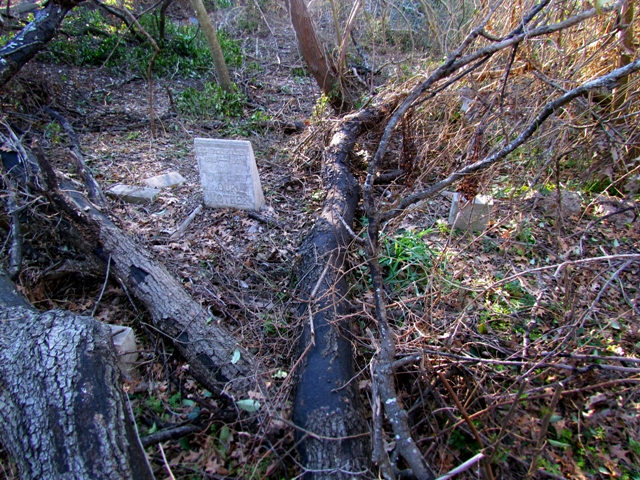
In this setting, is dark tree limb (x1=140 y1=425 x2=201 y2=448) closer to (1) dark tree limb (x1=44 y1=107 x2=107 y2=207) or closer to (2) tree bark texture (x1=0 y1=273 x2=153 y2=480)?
(2) tree bark texture (x1=0 y1=273 x2=153 y2=480)

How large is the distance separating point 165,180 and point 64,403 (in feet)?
10.9

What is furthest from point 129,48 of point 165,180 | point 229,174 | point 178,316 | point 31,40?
point 178,316

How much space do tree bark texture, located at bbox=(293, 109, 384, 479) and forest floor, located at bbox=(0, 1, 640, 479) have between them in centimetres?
16

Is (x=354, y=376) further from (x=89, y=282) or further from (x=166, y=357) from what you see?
(x=89, y=282)

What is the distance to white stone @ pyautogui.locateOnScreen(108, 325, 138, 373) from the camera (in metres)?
2.35

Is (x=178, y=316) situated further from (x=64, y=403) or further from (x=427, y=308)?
(x=427, y=308)

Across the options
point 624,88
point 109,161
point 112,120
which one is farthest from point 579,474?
point 112,120

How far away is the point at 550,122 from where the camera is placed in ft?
Answer: 11.8

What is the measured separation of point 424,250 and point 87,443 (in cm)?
261

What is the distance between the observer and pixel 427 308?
2.60 metres

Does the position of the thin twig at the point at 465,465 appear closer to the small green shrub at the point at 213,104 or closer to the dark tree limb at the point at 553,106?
the dark tree limb at the point at 553,106

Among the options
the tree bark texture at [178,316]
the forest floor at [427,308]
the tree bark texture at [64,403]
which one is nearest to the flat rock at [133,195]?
the forest floor at [427,308]

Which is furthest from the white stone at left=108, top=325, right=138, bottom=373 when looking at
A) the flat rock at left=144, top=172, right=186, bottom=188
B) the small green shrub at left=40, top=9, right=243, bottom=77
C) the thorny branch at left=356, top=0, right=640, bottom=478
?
the small green shrub at left=40, top=9, right=243, bottom=77

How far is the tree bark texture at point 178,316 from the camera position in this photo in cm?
224
